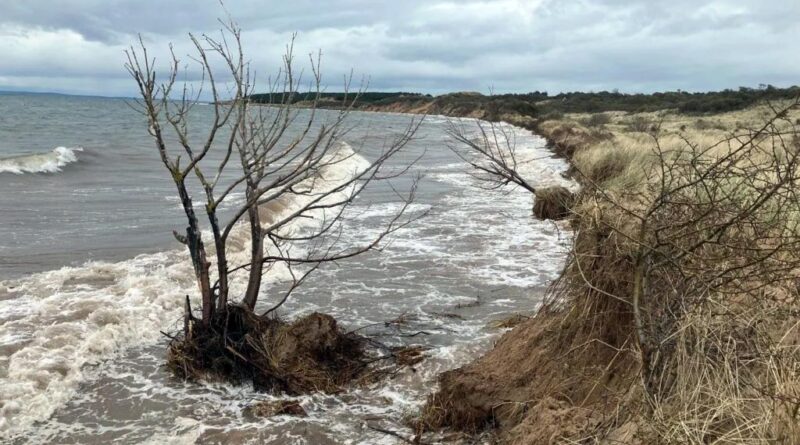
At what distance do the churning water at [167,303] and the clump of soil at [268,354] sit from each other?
194 mm

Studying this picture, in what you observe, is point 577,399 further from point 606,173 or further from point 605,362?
point 606,173

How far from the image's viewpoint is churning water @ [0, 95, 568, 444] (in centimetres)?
548

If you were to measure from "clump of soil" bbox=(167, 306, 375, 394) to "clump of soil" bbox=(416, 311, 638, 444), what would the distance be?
4.25ft

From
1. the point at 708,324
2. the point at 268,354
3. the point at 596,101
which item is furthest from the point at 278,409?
the point at 596,101

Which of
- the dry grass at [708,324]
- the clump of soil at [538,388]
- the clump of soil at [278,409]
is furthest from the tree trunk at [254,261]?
the dry grass at [708,324]

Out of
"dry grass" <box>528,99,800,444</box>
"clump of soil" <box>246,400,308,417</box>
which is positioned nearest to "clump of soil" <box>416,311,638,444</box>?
"dry grass" <box>528,99,800,444</box>

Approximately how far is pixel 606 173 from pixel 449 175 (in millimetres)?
10280

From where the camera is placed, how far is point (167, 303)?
8.72 m

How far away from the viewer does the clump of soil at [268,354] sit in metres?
6.12

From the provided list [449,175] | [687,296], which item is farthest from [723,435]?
[449,175]

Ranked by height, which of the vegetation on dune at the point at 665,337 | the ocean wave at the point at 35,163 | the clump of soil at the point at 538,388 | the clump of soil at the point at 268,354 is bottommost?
the ocean wave at the point at 35,163

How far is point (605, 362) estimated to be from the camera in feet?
15.4

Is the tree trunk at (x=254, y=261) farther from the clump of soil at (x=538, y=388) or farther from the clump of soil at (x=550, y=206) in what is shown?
the clump of soil at (x=550, y=206)

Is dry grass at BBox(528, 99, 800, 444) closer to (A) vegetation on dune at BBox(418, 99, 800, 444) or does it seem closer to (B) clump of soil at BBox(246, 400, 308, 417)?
(A) vegetation on dune at BBox(418, 99, 800, 444)
